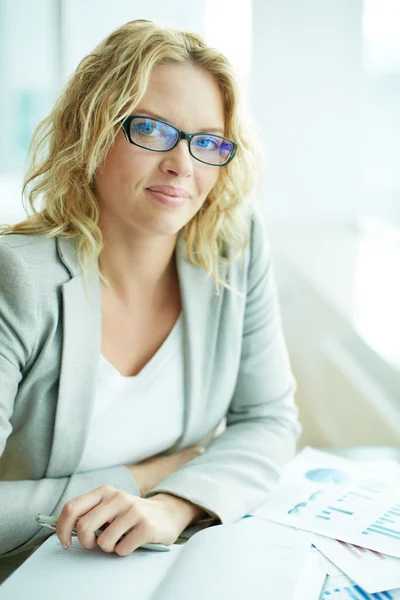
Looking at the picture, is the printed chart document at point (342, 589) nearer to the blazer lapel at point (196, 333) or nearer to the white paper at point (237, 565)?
the white paper at point (237, 565)

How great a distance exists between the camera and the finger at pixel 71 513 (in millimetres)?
1022

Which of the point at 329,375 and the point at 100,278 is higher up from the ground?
the point at 100,278

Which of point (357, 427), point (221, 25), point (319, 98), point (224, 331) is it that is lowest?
point (357, 427)

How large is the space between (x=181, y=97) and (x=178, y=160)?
0.11 meters

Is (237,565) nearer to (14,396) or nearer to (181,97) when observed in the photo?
(14,396)

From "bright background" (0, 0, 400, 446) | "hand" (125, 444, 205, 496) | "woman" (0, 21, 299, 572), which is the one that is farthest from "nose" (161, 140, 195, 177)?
"bright background" (0, 0, 400, 446)

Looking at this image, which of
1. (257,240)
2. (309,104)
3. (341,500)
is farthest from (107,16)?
(341,500)

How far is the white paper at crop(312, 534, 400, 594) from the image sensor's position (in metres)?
0.94

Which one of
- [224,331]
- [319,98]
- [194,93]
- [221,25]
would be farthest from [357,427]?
[221,25]

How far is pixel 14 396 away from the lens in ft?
4.13

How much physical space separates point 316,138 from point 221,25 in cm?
58

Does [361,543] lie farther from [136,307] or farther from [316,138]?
[316,138]

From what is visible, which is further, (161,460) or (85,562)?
(161,460)

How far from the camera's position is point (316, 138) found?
9.77 ft
